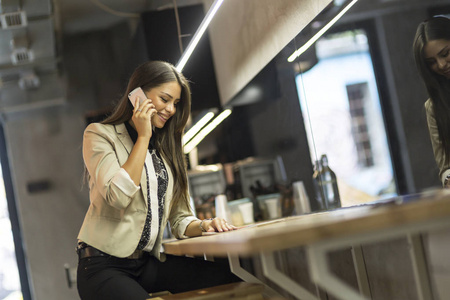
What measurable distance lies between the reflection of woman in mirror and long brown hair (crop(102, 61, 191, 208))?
1116 millimetres

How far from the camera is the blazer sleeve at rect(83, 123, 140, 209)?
2084 mm

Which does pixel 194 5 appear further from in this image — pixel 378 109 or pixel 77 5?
pixel 378 109

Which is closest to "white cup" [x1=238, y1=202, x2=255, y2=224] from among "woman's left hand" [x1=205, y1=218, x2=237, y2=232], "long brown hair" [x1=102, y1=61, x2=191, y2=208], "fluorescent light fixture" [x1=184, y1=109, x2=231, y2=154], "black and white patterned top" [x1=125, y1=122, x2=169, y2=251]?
"fluorescent light fixture" [x1=184, y1=109, x2=231, y2=154]

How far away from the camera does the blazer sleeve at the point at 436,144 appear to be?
1649mm

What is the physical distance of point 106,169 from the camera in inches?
84.6

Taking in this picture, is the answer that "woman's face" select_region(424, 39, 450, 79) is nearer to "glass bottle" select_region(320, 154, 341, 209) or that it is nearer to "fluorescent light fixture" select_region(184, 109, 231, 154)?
"glass bottle" select_region(320, 154, 341, 209)

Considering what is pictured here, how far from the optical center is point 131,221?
7.35 feet

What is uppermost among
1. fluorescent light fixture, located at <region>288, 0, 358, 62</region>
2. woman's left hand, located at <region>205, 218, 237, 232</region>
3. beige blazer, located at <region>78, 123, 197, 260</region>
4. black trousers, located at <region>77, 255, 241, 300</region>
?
fluorescent light fixture, located at <region>288, 0, 358, 62</region>

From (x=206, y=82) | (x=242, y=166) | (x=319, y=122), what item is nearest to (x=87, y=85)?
(x=206, y=82)

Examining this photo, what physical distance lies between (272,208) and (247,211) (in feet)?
0.70

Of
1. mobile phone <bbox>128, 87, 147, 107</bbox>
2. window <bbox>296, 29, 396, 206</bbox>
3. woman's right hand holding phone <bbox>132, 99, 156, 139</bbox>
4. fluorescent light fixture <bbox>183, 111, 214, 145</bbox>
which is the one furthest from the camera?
fluorescent light fixture <bbox>183, 111, 214, 145</bbox>

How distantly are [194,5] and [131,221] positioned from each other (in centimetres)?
244

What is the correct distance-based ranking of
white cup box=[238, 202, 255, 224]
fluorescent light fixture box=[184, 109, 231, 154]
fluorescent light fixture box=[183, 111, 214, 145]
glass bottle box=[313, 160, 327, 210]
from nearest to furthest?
glass bottle box=[313, 160, 327, 210], white cup box=[238, 202, 255, 224], fluorescent light fixture box=[184, 109, 231, 154], fluorescent light fixture box=[183, 111, 214, 145]

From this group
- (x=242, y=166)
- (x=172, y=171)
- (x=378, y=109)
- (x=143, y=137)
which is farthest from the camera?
(x=242, y=166)
